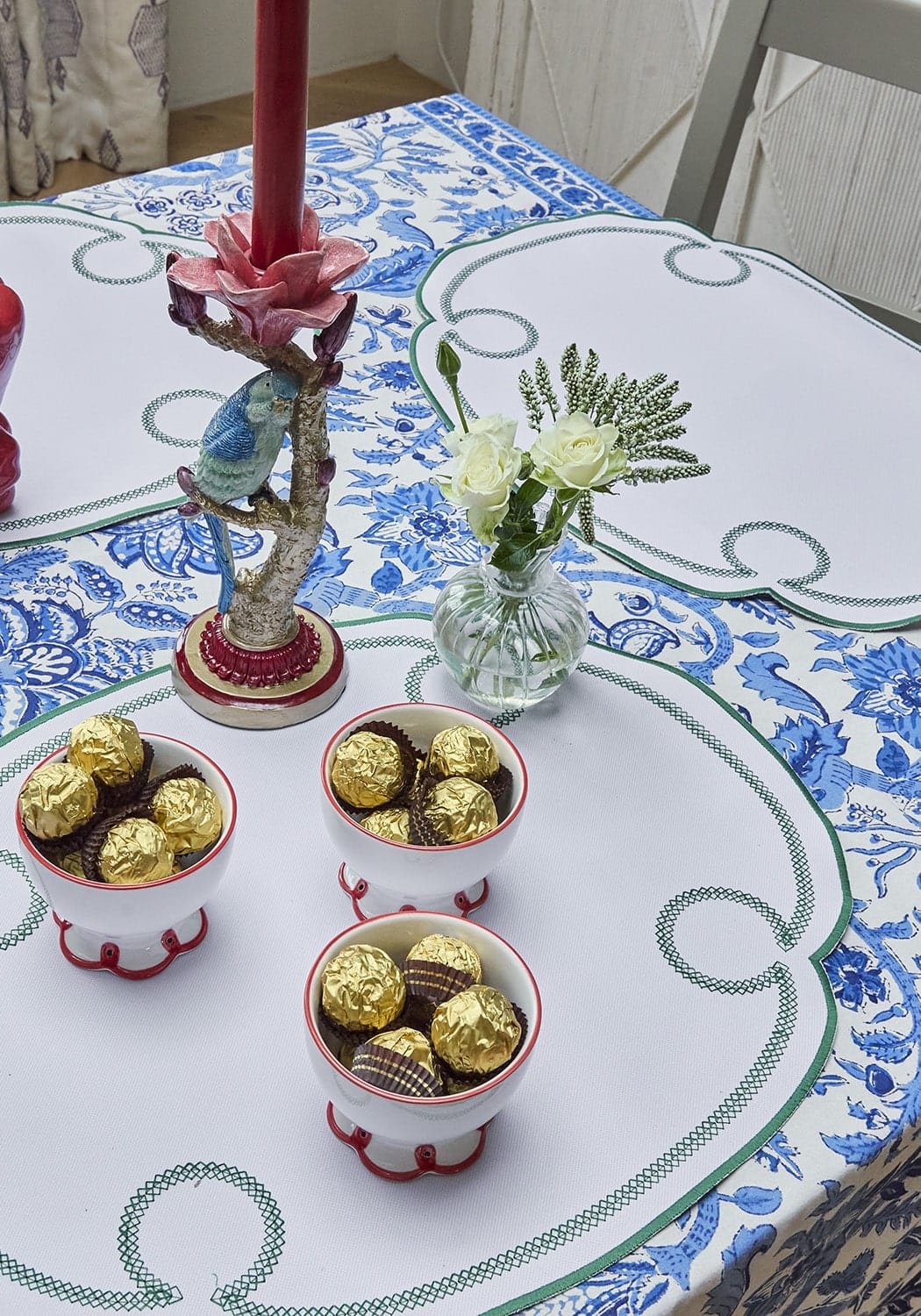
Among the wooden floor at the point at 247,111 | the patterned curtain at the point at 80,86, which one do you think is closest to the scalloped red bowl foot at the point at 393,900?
the patterned curtain at the point at 80,86

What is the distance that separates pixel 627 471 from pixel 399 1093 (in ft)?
1.29

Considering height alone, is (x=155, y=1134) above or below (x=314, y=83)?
above

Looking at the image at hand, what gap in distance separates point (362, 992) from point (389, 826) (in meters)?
0.12

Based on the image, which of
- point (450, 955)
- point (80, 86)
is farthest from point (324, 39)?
point (450, 955)

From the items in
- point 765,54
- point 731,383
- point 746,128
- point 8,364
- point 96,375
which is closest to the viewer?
point 8,364

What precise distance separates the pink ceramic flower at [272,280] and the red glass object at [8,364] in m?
0.24

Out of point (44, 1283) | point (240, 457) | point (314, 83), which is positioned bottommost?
point (314, 83)

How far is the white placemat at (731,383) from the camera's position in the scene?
1.06 m

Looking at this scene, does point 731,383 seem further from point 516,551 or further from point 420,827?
point 420,827

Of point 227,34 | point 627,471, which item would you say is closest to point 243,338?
point 627,471

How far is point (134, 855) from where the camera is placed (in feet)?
2.10

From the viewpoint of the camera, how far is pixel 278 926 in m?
0.75

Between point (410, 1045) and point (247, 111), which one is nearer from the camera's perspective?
point (410, 1045)

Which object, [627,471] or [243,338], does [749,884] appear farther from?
[243,338]
